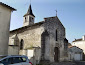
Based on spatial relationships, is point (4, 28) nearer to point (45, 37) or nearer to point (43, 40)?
point (43, 40)

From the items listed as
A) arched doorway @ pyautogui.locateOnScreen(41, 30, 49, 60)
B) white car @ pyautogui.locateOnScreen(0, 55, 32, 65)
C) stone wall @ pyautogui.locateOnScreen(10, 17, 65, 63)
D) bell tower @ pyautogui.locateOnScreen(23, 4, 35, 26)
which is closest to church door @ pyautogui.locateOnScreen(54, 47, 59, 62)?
stone wall @ pyautogui.locateOnScreen(10, 17, 65, 63)

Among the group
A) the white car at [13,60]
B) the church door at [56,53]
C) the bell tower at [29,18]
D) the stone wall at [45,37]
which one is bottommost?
the church door at [56,53]

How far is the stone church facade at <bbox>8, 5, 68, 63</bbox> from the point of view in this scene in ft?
51.2

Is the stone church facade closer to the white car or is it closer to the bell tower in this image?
the white car

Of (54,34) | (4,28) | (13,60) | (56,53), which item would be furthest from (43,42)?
(13,60)

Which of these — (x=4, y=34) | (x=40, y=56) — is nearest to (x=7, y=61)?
(x=4, y=34)

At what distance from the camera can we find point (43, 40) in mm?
16906

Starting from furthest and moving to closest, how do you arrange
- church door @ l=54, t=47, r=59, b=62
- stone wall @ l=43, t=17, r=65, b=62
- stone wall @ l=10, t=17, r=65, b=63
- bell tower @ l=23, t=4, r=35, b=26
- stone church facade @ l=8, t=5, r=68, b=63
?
bell tower @ l=23, t=4, r=35, b=26
church door @ l=54, t=47, r=59, b=62
stone wall @ l=43, t=17, r=65, b=62
stone wall @ l=10, t=17, r=65, b=63
stone church facade @ l=8, t=5, r=68, b=63

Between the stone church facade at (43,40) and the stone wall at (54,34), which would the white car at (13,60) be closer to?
the stone church facade at (43,40)

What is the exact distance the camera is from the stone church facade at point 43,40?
1560 cm

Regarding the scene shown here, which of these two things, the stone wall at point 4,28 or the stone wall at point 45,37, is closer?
the stone wall at point 4,28

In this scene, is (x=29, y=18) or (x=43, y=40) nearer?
(x=43, y=40)

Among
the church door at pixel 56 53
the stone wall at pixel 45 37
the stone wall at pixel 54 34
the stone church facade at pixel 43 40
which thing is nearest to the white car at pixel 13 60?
the stone church facade at pixel 43 40

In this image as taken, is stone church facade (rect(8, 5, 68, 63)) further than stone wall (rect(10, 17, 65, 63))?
No
